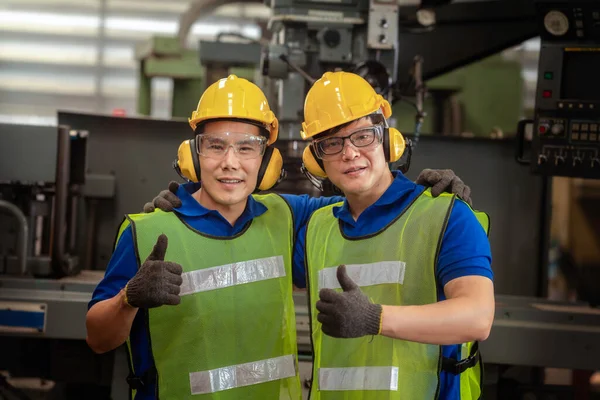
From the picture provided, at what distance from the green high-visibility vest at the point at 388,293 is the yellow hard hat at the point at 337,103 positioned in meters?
0.28

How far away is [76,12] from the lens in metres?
9.37

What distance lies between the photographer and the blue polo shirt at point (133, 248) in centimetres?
204

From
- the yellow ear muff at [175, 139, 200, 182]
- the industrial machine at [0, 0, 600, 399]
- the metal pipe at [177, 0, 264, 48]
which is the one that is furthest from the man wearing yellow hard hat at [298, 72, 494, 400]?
the metal pipe at [177, 0, 264, 48]

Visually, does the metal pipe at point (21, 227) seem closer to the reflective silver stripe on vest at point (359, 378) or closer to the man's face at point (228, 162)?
the man's face at point (228, 162)

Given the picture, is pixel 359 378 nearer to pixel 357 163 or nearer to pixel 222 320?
pixel 222 320

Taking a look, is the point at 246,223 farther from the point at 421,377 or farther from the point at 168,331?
the point at 421,377

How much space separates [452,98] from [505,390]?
3.37m

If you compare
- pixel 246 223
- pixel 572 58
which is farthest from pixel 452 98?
pixel 246 223

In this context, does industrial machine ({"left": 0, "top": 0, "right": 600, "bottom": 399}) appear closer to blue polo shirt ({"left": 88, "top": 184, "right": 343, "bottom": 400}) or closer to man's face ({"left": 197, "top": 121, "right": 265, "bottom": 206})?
blue polo shirt ({"left": 88, "top": 184, "right": 343, "bottom": 400})

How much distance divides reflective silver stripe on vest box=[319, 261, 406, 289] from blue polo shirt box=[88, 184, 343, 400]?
244 millimetres

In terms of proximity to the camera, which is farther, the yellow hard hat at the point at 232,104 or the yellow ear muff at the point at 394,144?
the yellow hard hat at the point at 232,104

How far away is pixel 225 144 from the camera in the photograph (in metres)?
2.14

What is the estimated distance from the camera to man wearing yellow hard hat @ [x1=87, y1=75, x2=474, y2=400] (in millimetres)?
2084

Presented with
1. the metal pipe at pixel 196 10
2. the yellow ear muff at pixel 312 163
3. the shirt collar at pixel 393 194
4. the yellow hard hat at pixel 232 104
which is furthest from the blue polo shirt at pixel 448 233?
the metal pipe at pixel 196 10
